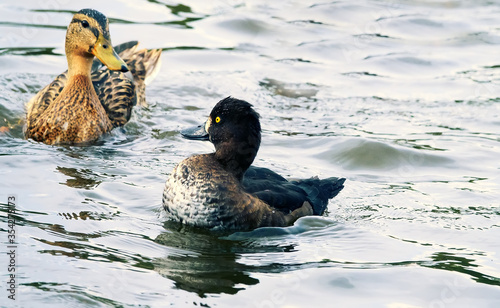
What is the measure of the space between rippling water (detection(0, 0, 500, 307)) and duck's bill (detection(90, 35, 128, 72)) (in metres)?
0.91

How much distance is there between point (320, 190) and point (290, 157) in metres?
1.87

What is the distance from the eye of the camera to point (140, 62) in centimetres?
1157

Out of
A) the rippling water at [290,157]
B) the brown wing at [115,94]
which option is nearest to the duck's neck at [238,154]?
the rippling water at [290,157]

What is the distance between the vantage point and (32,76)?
11.9 m

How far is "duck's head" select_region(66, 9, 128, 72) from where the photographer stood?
31.0 feet

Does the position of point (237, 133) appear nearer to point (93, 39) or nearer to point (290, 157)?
point (290, 157)

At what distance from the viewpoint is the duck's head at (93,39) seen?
9.46m

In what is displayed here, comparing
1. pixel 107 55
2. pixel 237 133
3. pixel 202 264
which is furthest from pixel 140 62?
pixel 202 264

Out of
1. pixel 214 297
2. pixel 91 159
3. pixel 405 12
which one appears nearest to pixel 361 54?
pixel 405 12

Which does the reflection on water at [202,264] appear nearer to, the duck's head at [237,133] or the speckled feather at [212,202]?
the speckled feather at [212,202]

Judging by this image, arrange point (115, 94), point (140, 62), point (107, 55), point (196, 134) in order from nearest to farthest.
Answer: point (196, 134) < point (107, 55) < point (115, 94) < point (140, 62)

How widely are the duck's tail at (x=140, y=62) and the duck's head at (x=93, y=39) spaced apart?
181 cm

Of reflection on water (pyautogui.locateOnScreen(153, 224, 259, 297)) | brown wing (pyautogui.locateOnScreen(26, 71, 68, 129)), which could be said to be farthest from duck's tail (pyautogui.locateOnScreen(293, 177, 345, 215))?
brown wing (pyautogui.locateOnScreen(26, 71, 68, 129))

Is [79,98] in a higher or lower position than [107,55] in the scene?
lower
